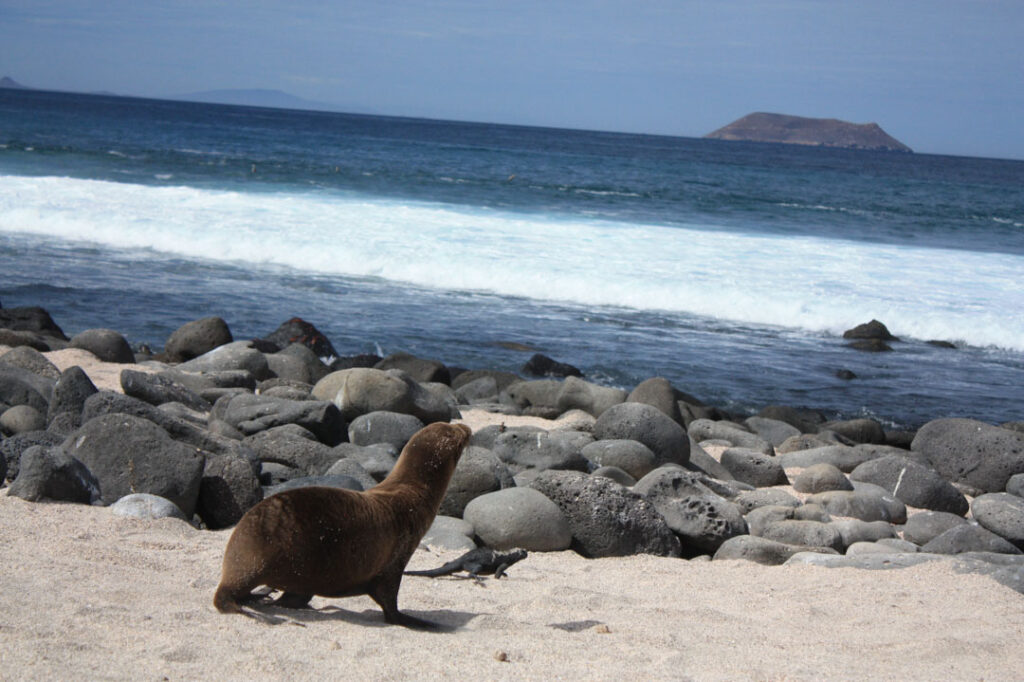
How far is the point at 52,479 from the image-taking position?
4957 mm

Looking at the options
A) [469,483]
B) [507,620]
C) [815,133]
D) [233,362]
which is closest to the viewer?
[507,620]


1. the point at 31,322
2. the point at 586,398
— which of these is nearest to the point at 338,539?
the point at 586,398

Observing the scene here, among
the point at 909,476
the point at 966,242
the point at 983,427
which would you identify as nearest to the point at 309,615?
the point at 909,476

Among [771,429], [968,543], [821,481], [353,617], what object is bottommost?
[771,429]

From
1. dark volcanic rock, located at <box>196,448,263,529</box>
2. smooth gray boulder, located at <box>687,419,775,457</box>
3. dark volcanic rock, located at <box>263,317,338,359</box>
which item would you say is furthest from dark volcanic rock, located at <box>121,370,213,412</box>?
smooth gray boulder, located at <box>687,419,775,457</box>

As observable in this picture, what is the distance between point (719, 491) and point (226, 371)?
4790 mm

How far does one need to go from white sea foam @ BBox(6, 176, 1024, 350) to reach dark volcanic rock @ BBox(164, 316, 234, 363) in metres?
6.72

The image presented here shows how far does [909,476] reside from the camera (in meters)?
8.06

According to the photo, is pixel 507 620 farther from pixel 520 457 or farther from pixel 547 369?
pixel 547 369

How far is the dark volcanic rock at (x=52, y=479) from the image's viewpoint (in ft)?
16.2

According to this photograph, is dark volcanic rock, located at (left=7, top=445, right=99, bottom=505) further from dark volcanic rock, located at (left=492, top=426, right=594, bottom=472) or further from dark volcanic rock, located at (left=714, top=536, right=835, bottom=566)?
dark volcanic rock, located at (left=714, top=536, right=835, bottom=566)

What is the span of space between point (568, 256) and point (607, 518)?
573 inches

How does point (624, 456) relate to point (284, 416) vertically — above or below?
below

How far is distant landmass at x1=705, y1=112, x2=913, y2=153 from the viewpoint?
18338cm
